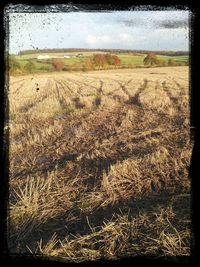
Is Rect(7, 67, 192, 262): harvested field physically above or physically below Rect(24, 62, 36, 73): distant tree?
below

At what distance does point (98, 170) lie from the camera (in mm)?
4555

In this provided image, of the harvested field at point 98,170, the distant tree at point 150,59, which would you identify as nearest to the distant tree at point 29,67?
the harvested field at point 98,170

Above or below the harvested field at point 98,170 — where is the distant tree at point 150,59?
above

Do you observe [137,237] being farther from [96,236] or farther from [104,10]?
[104,10]

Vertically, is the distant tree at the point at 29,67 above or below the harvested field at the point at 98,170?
above

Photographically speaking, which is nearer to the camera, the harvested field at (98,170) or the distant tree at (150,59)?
the harvested field at (98,170)

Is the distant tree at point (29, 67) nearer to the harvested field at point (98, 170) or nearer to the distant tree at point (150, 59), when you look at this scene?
the harvested field at point (98, 170)

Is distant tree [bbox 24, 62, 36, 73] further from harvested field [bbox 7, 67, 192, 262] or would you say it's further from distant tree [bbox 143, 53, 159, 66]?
distant tree [bbox 143, 53, 159, 66]

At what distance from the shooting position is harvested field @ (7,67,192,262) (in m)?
2.88

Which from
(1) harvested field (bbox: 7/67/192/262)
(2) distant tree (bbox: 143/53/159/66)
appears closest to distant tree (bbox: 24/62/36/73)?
(1) harvested field (bbox: 7/67/192/262)

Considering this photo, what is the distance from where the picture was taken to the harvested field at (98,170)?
2877 millimetres

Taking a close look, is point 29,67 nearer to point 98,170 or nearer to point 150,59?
point 150,59

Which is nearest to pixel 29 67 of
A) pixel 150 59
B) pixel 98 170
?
pixel 150 59

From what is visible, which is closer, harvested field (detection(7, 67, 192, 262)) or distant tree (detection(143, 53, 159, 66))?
harvested field (detection(7, 67, 192, 262))
